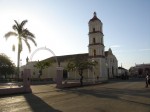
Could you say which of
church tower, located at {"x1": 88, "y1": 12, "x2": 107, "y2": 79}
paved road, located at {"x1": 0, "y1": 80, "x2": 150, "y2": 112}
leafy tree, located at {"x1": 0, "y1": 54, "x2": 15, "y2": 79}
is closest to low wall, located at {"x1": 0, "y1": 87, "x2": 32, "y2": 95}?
paved road, located at {"x1": 0, "y1": 80, "x2": 150, "y2": 112}

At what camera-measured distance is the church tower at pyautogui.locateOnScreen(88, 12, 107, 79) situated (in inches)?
2598

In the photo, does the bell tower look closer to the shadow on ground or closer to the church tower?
the church tower

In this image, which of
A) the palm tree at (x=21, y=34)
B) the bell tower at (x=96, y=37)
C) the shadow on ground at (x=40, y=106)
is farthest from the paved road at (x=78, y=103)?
the bell tower at (x=96, y=37)

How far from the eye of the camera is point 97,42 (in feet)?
218

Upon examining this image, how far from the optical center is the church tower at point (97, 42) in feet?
217

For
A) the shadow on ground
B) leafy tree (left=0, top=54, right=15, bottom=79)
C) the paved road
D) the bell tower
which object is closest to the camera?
the shadow on ground

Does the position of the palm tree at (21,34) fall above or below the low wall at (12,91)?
above

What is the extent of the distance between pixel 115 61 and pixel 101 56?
25.7 metres

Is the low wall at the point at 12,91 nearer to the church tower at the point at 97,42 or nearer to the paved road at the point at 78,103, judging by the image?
the paved road at the point at 78,103

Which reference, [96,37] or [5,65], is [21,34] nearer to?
[5,65]

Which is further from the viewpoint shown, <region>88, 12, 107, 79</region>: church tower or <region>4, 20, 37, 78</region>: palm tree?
<region>88, 12, 107, 79</region>: church tower

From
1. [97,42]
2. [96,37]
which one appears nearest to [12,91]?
[96,37]

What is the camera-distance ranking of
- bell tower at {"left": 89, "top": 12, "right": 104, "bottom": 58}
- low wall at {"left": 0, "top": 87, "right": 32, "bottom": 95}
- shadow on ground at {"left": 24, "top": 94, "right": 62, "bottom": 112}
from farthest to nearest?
bell tower at {"left": 89, "top": 12, "right": 104, "bottom": 58} < low wall at {"left": 0, "top": 87, "right": 32, "bottom": 95} < shadow on ground at {"left": 24, "top": 94, "right": 62, "bottom": 112}

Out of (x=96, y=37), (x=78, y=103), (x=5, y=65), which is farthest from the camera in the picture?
(x=96, y=37)
